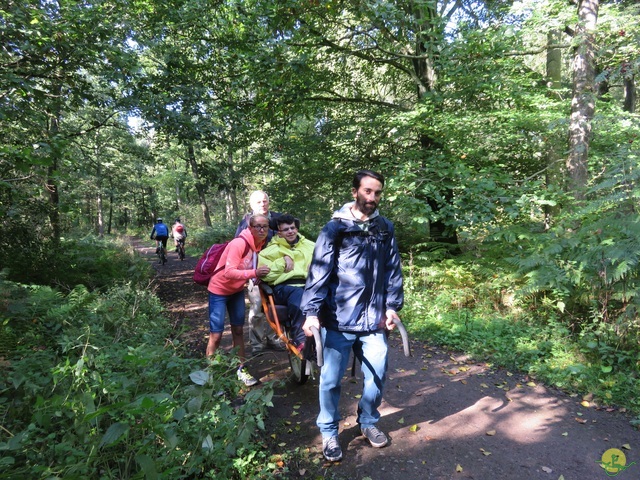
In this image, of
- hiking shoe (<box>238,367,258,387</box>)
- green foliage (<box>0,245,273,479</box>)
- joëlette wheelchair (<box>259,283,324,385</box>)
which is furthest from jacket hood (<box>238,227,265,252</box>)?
hiking shoe (<box>238,367,258,387</box>)

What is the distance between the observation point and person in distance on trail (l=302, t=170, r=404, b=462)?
2.85 metres

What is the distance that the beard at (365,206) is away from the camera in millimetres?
2803

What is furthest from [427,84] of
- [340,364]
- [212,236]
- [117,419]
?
[212,236]

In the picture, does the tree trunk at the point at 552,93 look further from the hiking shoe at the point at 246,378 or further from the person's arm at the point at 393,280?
the hiking shoe at the point at 246,378

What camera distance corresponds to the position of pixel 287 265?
4.18 metres

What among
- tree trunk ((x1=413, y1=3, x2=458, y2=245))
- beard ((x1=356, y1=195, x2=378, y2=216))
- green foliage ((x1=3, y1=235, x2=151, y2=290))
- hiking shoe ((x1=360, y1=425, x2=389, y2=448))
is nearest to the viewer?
beard ((x1=356, y1=195, x2=378, y2=216))

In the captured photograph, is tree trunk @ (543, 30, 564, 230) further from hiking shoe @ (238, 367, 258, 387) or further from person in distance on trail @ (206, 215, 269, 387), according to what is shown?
hiking shoe @ (238, 367, 258, 387)

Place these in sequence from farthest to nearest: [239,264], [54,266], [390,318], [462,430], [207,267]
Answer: [54,266]
[207,267]
[239,264]
[462,430]
[390,318]

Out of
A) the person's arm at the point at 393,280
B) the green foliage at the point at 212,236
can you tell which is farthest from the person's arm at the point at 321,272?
the green foliage at the point at 212,236

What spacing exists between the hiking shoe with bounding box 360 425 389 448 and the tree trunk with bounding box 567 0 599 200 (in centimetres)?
540

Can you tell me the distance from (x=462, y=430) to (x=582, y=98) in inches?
241

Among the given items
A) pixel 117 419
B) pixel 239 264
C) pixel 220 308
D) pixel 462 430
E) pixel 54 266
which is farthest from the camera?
pixel 54 266

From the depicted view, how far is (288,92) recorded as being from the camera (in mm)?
8359

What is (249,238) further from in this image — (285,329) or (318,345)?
(318,345)
